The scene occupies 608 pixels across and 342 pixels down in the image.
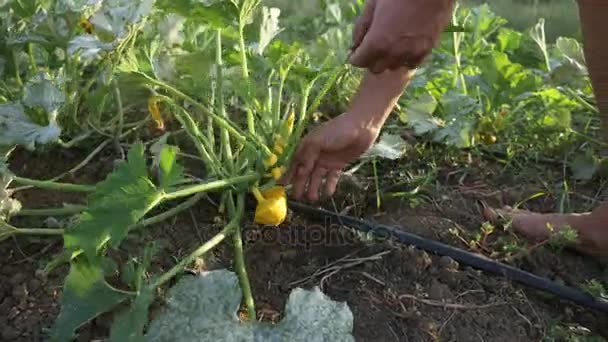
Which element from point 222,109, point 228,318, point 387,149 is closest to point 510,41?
point 387,149

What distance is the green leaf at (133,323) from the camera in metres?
1.18

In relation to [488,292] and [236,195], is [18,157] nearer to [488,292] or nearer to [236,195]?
[236,195]

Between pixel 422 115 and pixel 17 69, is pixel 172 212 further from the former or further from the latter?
pixel 422 115

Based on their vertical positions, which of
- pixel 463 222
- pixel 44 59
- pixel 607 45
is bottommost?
pixel 463 222

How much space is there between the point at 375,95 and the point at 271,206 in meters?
0.33

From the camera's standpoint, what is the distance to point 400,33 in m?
1.36

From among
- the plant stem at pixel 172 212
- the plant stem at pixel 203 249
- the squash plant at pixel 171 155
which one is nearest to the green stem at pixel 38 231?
the squash plant at pixel 171 155

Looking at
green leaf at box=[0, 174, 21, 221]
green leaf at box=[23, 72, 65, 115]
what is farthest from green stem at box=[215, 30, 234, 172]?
green leaf at box=[0, 174, 21, 221]

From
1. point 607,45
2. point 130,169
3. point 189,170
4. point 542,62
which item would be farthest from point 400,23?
point 542,62

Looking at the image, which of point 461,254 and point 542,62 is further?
point 542,62

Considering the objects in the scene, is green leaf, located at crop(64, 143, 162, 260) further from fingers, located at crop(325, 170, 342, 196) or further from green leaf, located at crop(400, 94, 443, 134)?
green leaf, located at crop(400, 94, 443, 134)

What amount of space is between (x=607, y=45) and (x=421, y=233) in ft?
1.88

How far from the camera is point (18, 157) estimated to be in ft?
6.48

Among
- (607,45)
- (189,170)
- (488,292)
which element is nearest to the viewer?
(607,45)
